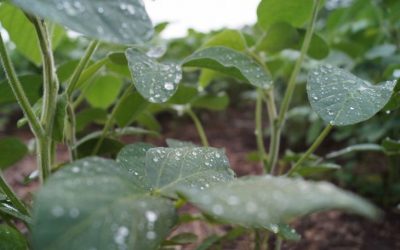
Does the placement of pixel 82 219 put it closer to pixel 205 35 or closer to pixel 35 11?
pixel 35 11

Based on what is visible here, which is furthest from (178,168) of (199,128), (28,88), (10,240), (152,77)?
(199,128)

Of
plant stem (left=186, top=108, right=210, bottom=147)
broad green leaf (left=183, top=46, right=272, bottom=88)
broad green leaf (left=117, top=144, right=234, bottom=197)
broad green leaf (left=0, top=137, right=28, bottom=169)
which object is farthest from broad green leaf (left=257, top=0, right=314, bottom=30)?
broad green leaf (left=0, top=137, right=28, bottom=169)

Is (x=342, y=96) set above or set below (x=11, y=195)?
above

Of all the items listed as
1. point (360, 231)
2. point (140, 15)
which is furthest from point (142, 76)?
point (360, 231)

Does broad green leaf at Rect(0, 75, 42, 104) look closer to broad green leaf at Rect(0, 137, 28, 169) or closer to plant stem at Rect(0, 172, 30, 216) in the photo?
broad green leaf at Rect(0, 137, 28, 169)

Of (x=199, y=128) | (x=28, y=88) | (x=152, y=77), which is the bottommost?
(x=199, y=128)

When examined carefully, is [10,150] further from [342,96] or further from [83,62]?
[342,96]
